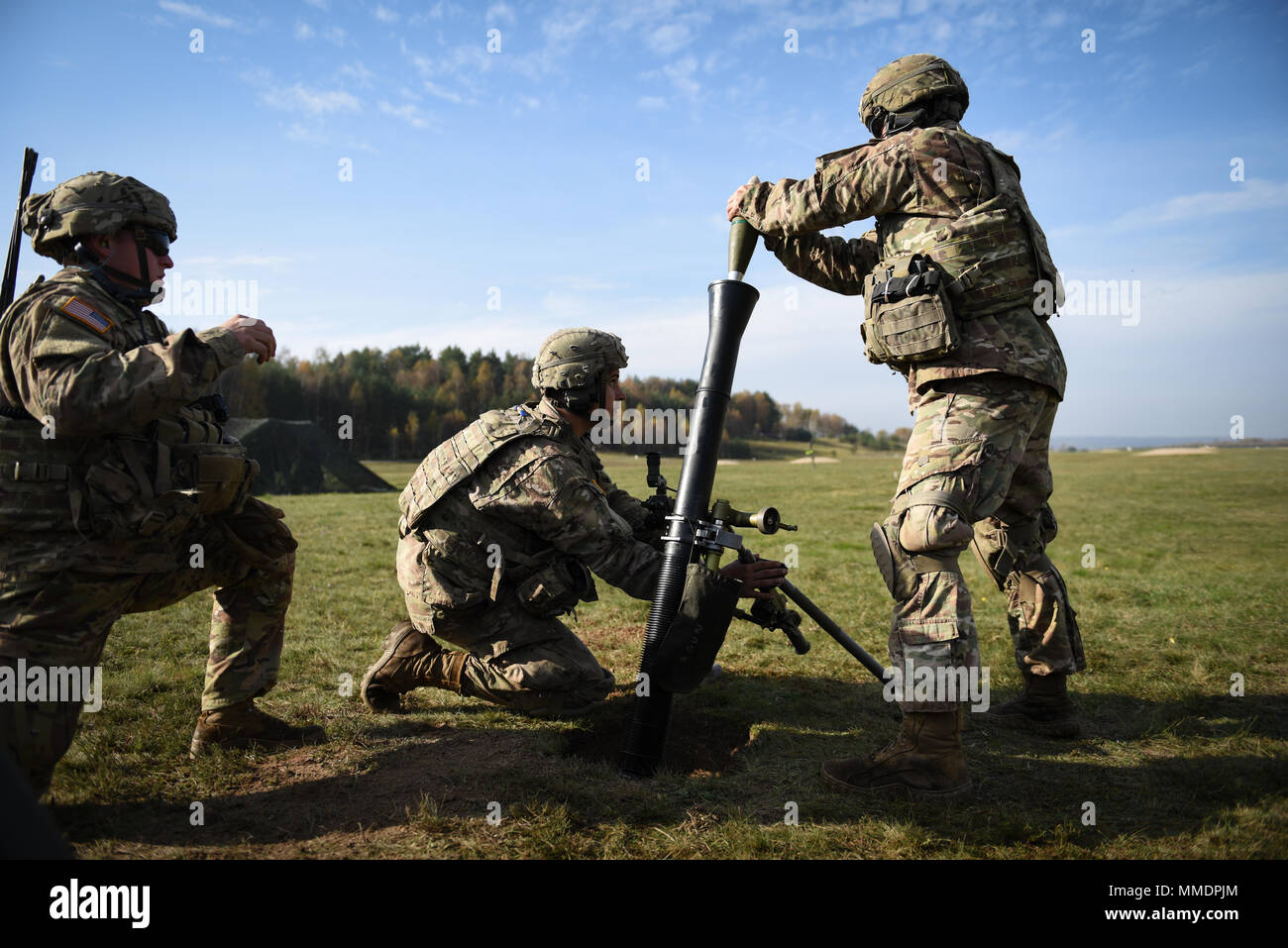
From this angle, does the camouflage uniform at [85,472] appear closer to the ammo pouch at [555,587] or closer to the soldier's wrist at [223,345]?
the soldier's wrist at [223,345]

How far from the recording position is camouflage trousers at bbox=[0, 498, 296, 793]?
130 inches

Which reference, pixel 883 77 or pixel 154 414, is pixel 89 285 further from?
pixel 883 77

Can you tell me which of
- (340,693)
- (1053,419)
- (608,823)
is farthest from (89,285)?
(1053,419)

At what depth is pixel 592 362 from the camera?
4.77 metres

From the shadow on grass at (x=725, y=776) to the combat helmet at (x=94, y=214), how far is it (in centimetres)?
270

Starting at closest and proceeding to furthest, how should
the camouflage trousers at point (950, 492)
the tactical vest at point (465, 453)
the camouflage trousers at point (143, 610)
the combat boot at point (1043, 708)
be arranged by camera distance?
the camouflage trousers at point (143, 610) → the camouflage trousers at point (950, 492) → the tactical vest at point (465, 453) → the combat boot at point (1043, 708)

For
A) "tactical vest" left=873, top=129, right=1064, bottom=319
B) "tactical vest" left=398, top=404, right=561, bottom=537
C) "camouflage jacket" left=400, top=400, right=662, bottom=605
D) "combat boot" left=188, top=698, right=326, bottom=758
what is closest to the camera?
"tactical vest" left=873, top=129, right=1064, bottom=319

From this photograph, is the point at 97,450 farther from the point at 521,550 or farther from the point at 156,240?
the point at 521,550

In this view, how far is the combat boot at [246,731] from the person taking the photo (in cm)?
429

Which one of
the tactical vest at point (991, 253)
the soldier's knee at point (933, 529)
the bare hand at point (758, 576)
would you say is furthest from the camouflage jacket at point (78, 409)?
the tactical vest at point (991, 253)

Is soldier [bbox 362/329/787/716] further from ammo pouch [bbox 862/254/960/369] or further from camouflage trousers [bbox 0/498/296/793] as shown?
ammo pouch [bbox 862/254/960/369]

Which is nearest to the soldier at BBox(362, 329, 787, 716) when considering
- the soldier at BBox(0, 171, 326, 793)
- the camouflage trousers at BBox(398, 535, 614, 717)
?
the camouflage trousers at BBox(398, 535, 614, 717)

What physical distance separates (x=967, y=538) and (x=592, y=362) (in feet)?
7.84

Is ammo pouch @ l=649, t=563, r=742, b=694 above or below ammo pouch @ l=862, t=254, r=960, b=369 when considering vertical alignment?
below
